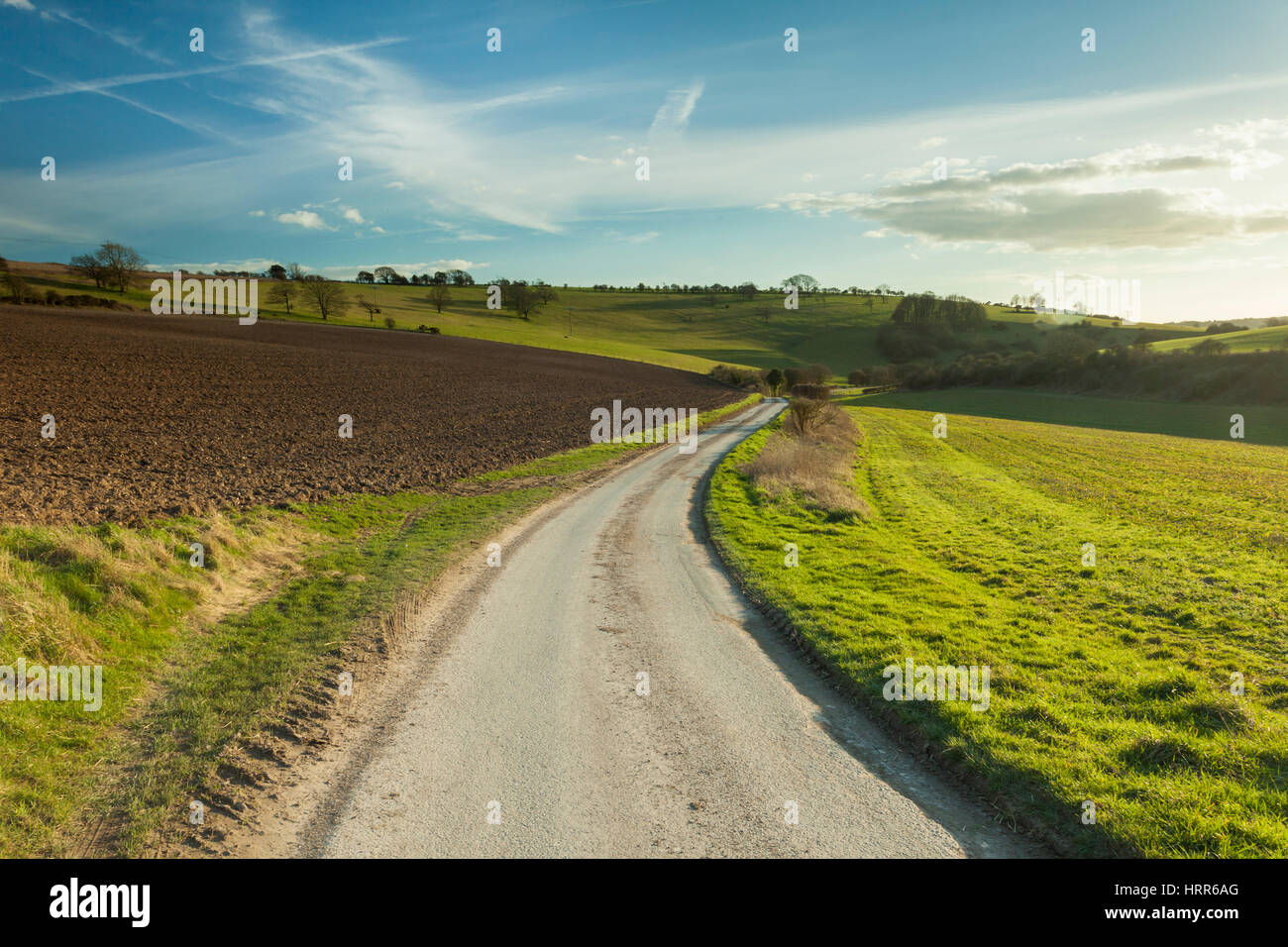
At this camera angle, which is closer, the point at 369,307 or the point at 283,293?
the point at 283,293

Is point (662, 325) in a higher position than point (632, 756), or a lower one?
higher

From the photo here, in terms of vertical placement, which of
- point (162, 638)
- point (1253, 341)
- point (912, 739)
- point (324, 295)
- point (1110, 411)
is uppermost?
point (324, 295)

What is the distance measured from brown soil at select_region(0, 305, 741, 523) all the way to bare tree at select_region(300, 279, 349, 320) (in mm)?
31730

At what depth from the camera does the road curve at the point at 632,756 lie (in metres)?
6.43

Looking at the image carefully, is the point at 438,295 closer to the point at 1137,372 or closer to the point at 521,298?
the point at 521,298

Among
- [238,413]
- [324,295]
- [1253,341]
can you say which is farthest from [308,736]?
[1253,341]

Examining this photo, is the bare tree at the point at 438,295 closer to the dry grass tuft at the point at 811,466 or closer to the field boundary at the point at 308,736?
the dry grass tuft at the point at 811,466

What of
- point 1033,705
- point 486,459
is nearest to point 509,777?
point 1033,705

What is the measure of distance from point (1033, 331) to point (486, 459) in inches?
6718

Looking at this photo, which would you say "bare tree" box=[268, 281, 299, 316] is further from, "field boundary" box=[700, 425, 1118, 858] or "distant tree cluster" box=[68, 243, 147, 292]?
"field boundary" box=[700, 425, 1118, 858]

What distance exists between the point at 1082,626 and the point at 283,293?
12078cm

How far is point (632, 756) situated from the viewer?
7977mm

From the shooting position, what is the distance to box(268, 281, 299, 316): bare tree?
10638cm
